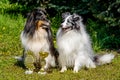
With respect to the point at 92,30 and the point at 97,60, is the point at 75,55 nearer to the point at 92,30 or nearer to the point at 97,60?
the point at 97,60

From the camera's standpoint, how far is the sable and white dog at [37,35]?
7.75 meters

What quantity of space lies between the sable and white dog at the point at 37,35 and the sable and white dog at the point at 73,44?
0.22 meters

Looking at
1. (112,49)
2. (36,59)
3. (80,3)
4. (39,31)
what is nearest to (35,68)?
(36,59)

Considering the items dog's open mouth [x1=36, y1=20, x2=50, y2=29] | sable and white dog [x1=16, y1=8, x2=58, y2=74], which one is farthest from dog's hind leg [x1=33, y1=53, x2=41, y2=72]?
dog's open mouth [x1=36, y1=20, x2=50, y2=29]

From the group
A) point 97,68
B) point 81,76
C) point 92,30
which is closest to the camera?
point 81,76

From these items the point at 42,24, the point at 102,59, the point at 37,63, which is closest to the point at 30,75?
the point at 37,63

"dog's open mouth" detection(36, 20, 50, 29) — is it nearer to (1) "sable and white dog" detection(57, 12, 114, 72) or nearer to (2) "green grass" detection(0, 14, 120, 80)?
(1) "sable and white dog" detection(57, 12, 114, 72)

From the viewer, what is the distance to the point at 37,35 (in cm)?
781

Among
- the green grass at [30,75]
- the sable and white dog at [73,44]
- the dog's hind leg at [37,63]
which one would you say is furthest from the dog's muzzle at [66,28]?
the green grass at [30,75]

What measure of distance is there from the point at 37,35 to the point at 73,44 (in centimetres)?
70

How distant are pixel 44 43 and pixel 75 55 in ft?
2.13

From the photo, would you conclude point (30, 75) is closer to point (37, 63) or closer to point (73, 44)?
point (37, 63)

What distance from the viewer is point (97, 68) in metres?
8.37

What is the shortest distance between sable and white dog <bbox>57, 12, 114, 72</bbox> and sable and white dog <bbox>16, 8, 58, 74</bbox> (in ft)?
→ 0.72
